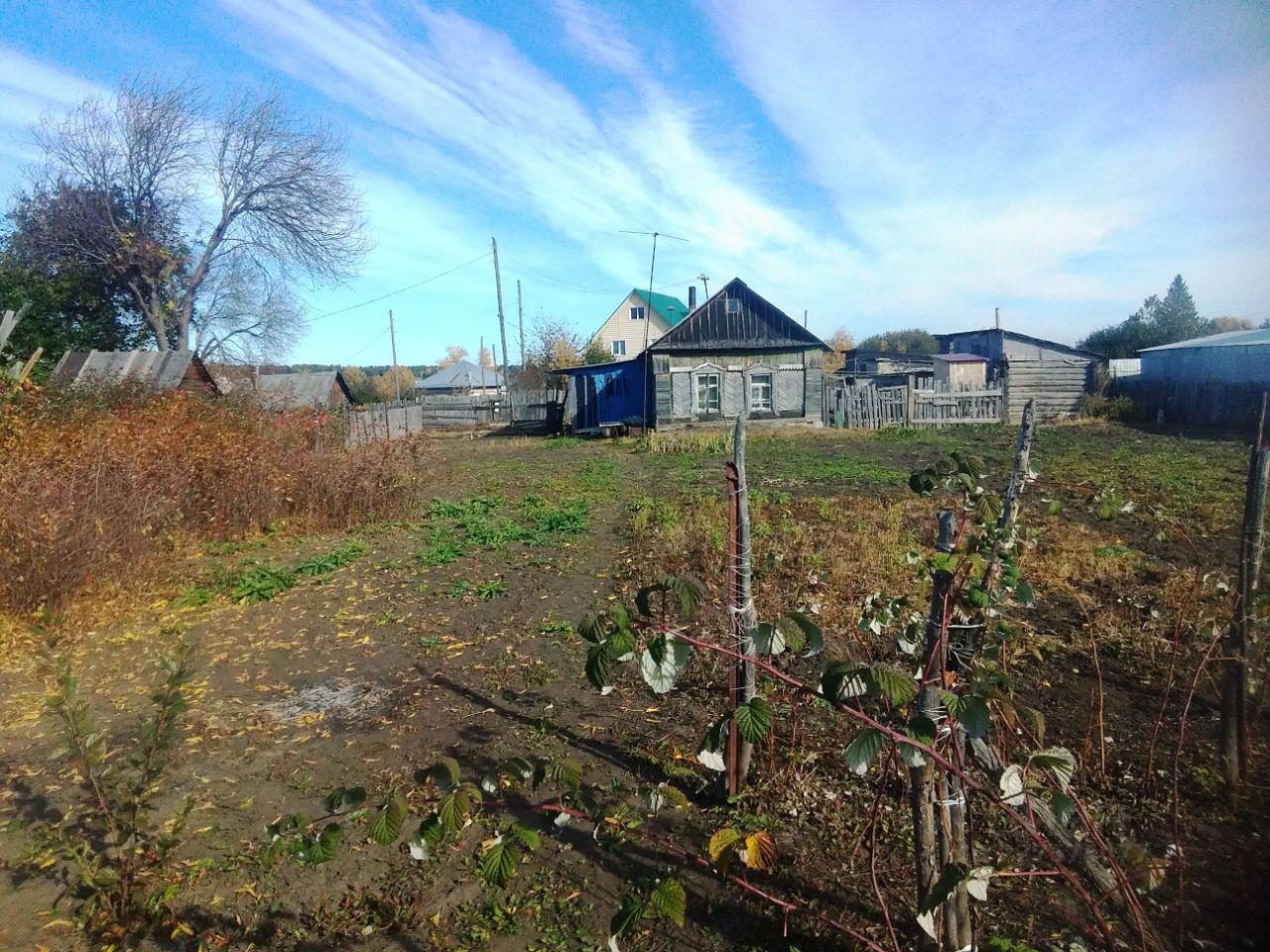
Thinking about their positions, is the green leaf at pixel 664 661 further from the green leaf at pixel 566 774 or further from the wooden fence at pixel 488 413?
the wooden fence at pixel 488 413

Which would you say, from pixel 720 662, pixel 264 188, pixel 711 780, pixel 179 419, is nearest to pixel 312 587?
pixel 179 419

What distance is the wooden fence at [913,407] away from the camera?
20797mm

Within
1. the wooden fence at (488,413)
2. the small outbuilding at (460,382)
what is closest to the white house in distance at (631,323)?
the small outbuilding at (460,382)

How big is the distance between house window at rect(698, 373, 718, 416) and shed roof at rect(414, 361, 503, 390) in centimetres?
3476

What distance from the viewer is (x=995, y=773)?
2.14 metres

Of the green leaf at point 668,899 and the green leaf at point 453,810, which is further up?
the green leaf at point 453,810

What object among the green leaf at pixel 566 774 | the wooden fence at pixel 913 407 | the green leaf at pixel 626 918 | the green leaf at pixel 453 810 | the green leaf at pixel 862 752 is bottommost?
the green leaf at pixel 626 918

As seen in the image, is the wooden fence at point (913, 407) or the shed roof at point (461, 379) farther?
the shed roof at point (461, 379)

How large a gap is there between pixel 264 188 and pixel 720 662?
23871mm

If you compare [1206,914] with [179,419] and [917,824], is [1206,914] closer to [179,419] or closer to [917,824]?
[917,824]

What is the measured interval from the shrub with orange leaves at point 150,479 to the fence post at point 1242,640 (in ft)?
22.5

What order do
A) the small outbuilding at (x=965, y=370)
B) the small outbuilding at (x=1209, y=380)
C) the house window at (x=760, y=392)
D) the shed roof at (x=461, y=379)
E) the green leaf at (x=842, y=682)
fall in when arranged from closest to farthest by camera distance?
the green leaf at (x=842, y=682)
the small outbuilding at (x=1209, y=380)
the house window at (x=760, y=392)
the small outbuilding at (x=965, y=370)
the shed roof at (x=461, y=379)

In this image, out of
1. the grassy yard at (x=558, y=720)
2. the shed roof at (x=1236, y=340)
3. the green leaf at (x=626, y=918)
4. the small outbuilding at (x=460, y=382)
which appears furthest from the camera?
the small outbuilding at (x=460, y=382)

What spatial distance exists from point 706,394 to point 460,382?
3926 centimetres
